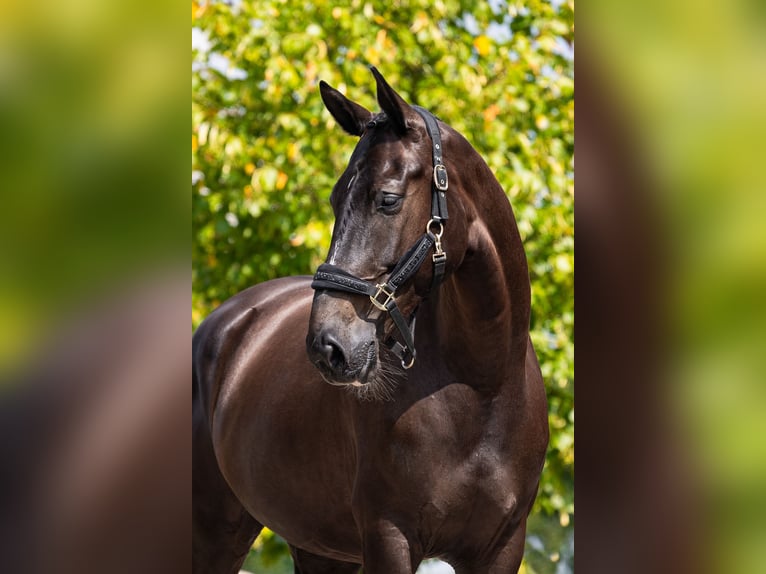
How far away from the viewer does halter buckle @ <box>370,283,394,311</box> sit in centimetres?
216

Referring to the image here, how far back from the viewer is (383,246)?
2.18m

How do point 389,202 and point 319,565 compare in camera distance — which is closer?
point 389,202

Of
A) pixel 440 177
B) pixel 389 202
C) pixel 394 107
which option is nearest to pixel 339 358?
pixel 389 202

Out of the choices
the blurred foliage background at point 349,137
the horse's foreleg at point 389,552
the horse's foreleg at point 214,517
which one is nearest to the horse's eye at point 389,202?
the horse's foreleg at point 389,552

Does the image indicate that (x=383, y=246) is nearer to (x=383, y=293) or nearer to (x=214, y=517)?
(x=383, y=293)

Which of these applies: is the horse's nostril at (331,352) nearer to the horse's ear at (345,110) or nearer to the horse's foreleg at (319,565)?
the horse's ear at (345,110)

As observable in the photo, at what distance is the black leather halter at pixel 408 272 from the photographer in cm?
215

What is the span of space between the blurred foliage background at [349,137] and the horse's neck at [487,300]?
2342 mm

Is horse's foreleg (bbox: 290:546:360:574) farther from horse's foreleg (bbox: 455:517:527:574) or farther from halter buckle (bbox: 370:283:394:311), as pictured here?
halter buckle (bbox: 370:283:394:311)

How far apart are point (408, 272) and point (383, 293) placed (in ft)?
0.25

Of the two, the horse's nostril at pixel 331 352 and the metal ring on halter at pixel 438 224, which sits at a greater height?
the metal ring on halter at pixel 438 224
